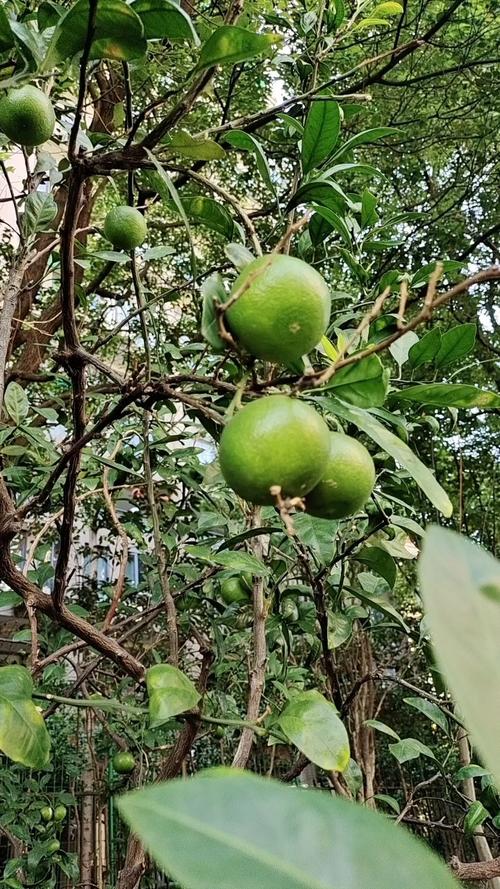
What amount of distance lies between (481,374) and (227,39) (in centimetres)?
472

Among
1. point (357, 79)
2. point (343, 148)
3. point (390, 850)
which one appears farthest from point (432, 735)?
point (390, 850)

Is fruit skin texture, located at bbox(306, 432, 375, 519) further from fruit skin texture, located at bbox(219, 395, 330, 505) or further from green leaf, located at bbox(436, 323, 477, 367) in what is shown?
green leaf, located at bbox(436, 323, 477, 367)

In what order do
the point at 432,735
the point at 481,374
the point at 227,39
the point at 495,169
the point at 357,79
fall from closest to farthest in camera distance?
the point at 227,39 < the point at 357,79 < the point at 495,169 < the point at 481,374 < the point at 432,735

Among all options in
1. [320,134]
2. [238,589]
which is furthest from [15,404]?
[320,134]

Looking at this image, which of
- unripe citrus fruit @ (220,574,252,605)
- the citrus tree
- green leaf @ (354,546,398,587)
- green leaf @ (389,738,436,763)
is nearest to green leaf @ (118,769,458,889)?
the citrus tree

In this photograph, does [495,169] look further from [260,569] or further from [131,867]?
[131,867]

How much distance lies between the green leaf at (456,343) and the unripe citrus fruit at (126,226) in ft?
1.48

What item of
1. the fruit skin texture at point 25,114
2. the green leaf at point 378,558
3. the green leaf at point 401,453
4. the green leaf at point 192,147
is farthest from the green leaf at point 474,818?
the fruit skin texture at point 25,114

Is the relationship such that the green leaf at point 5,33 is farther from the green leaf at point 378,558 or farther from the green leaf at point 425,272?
the green leaf at point 378,558

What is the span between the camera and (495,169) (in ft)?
14.7

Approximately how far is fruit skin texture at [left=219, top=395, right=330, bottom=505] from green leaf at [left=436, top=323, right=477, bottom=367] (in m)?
0.44

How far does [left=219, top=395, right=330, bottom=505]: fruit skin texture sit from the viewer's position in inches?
21.5

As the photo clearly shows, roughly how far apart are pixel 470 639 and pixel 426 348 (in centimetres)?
79

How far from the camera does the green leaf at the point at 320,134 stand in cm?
89
